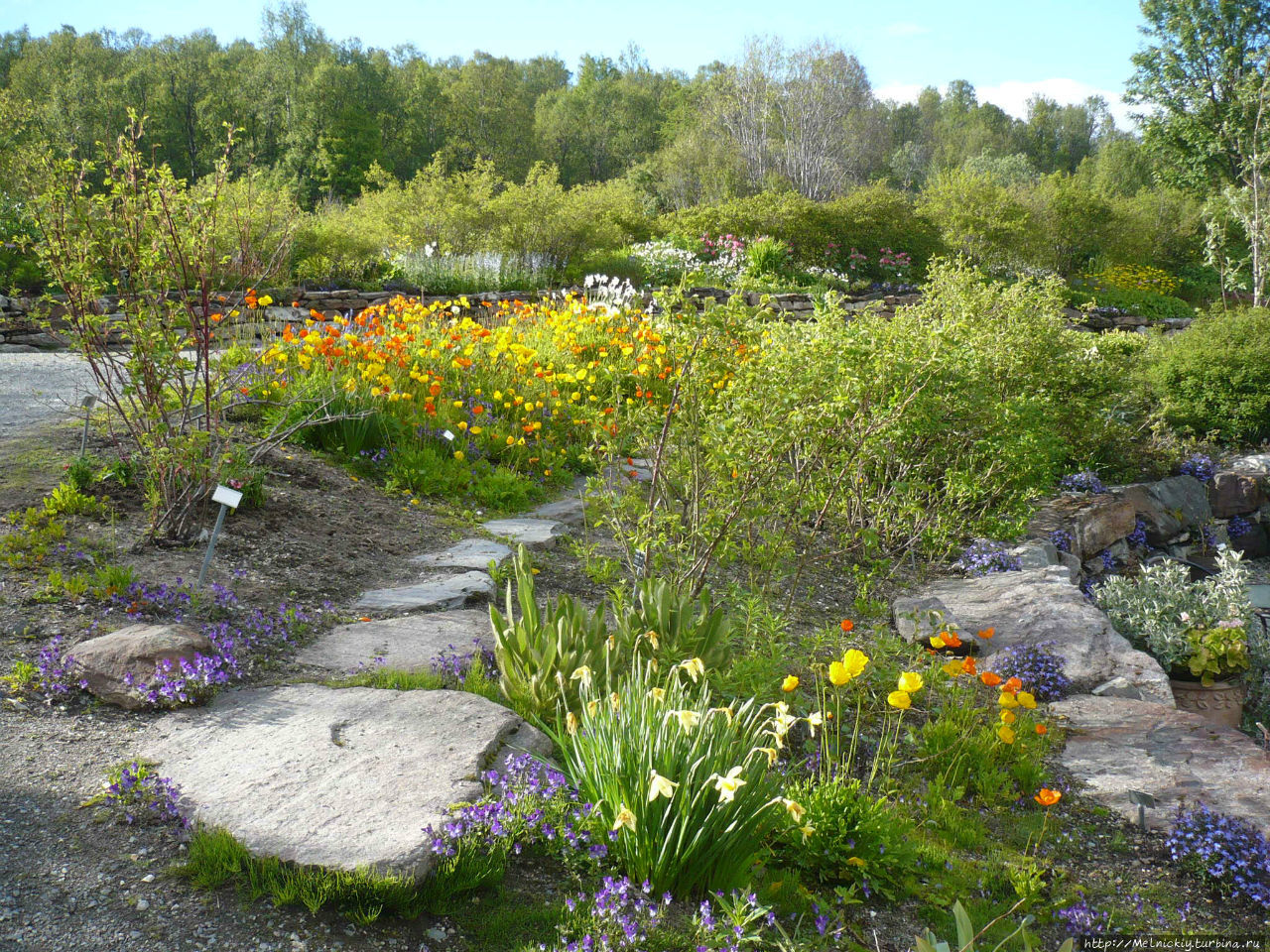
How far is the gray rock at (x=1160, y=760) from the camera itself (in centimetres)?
282

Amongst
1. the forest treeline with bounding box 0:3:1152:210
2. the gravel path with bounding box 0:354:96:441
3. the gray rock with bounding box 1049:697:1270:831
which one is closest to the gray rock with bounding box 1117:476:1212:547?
the gray rock with bounding box 1049:697:1270:831

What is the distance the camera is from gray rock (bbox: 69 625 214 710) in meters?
2.55

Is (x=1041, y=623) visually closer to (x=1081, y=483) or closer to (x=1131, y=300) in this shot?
(x=1081, y=483)

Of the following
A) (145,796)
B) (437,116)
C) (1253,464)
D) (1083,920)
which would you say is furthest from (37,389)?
(437,116)

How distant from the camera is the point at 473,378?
254 inches

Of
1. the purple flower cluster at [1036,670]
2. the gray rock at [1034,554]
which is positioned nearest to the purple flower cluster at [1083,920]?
the purple flower cluster at [1036,670]

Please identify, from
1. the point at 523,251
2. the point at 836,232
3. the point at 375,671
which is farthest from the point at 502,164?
the point at 375,671

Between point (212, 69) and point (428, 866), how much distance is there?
138 ft

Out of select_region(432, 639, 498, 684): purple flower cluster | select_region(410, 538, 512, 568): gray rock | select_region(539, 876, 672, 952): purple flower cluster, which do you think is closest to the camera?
select_region(539, 876, 672, 952): purple flower cluster

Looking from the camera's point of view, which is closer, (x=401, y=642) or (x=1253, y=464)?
(x=401, y=642)

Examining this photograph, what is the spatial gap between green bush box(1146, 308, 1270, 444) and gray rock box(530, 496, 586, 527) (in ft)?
19.9

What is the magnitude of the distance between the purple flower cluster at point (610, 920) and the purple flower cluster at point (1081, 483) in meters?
5.84

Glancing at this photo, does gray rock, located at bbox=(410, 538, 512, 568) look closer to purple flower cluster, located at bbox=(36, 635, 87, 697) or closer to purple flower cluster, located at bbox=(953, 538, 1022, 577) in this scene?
purple flower cluster, located at bbox=(36, 635, 87, 697)

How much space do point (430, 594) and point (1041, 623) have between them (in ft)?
9.24
